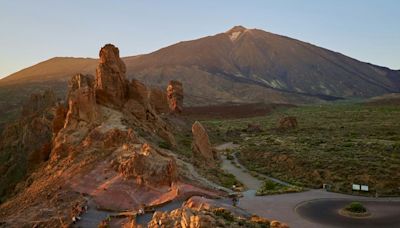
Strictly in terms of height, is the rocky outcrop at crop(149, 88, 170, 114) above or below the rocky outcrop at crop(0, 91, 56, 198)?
above

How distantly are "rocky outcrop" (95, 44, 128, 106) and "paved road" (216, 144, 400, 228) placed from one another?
19.4 m

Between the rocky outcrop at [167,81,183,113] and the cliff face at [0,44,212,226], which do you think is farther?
the rocky outcrop at [167,81,183,113]

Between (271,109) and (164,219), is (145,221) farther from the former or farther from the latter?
(271,109)

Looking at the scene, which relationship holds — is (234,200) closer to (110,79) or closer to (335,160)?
(335,160)

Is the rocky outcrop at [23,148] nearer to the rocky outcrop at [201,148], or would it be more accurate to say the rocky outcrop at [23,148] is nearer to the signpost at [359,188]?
the rocky outcrop at [201,148]

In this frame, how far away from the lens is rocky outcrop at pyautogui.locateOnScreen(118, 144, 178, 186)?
28.9m

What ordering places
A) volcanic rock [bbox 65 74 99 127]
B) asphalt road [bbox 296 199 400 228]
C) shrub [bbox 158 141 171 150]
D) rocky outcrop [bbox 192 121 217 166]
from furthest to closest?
rocky outcrop [bbox 192 121 217 166] < shrub [bbox 158 141 171 150] < volcanic rock [bbox 65 74 99 127] < asphalt road [bbox 296 199 400 228]

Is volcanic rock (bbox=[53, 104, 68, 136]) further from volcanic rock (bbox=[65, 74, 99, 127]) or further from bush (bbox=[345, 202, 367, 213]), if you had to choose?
bush (bbox=[345, 202, 367, 213])

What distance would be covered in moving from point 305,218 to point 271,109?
130 meters

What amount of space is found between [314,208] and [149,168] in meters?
11.3

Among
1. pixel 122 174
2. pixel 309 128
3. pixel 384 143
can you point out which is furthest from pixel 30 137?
pixel 309 128

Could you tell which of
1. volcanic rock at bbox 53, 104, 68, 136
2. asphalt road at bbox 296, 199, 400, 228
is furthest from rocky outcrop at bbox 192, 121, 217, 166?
asphalt road at bbox 296, 199, 400, 228

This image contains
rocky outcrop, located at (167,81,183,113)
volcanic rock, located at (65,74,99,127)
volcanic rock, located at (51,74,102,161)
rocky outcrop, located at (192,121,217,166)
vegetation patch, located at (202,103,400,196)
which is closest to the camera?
vegetation patch, located at (202,103,400,196)

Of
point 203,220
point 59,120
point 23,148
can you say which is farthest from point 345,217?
point 23,148
